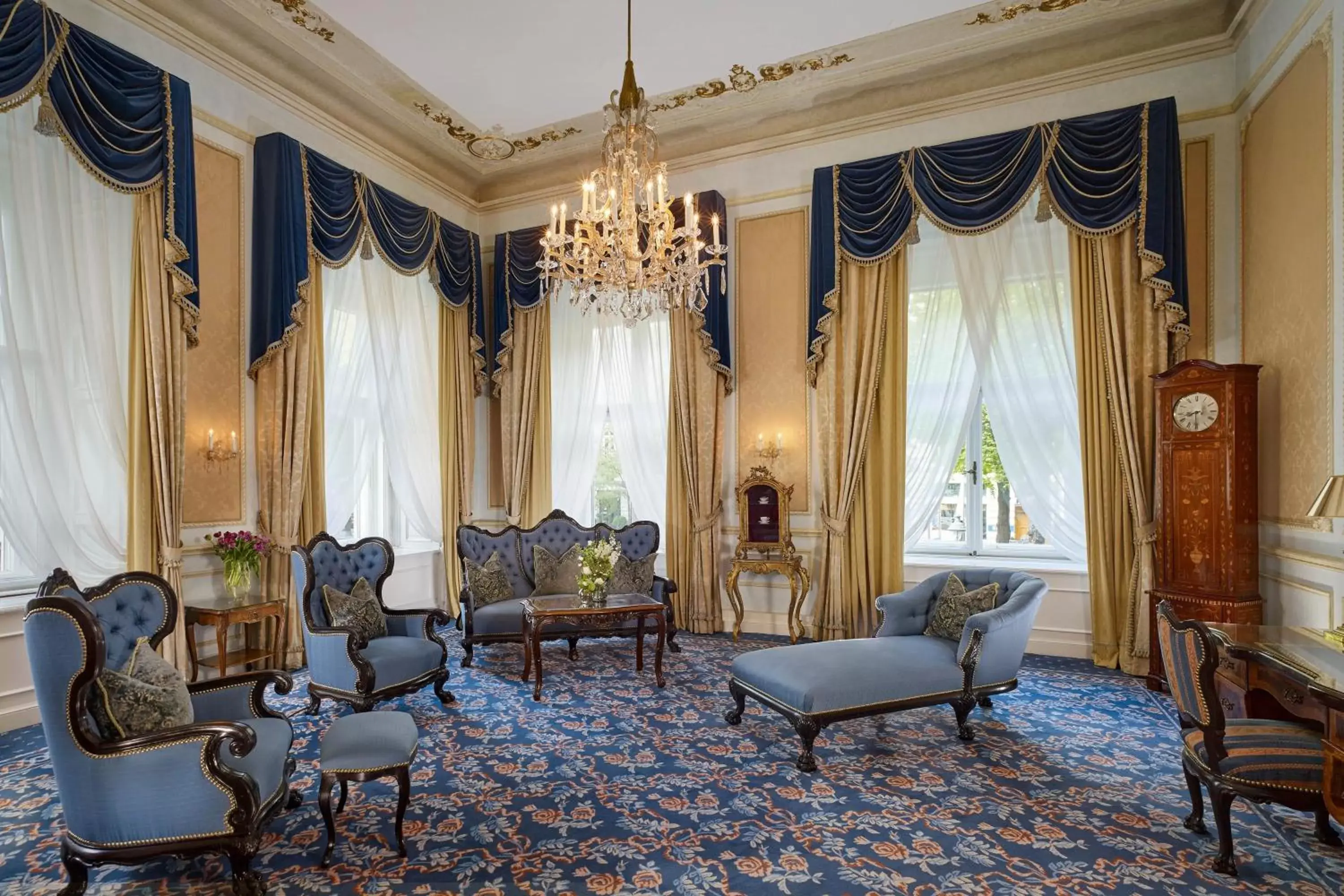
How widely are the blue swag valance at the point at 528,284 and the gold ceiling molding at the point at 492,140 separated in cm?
81

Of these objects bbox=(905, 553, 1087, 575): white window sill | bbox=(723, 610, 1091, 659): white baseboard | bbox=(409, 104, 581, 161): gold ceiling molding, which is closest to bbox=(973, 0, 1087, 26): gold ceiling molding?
bbox=(409, 104, 581, 161): gold ceiling molding

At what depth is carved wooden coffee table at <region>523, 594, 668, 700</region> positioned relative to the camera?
16.5 ft

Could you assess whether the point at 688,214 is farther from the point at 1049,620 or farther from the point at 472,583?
the point at 1049,620

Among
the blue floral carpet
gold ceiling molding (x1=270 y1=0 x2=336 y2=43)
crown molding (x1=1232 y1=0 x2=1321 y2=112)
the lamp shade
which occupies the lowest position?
the blue floral carpet

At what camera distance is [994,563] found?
623 centimetres

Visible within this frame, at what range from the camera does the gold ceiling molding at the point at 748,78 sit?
5.70 m

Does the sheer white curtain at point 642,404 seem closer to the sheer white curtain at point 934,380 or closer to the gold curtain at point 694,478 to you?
the gold curtain at point 694,478

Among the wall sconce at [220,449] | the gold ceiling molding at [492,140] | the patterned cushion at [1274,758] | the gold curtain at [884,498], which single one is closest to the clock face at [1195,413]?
the gold curtain at [884,498]

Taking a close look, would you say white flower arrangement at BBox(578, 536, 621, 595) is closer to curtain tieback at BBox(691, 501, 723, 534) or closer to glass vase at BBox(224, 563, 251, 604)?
curtain tieback at BBox(691, 501, 723, 534)

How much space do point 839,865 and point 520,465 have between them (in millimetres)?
5504

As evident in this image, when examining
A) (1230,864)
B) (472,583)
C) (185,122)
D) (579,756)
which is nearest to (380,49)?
(185,122)

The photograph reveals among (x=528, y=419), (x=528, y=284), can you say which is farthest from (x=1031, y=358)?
(x=528, y=284)

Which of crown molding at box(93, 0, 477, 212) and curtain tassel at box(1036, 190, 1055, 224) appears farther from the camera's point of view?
curtain tassel at box(1036, 190, 1055, 224)

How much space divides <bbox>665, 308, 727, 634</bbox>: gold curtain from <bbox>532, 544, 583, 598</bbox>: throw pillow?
40.2 inches
